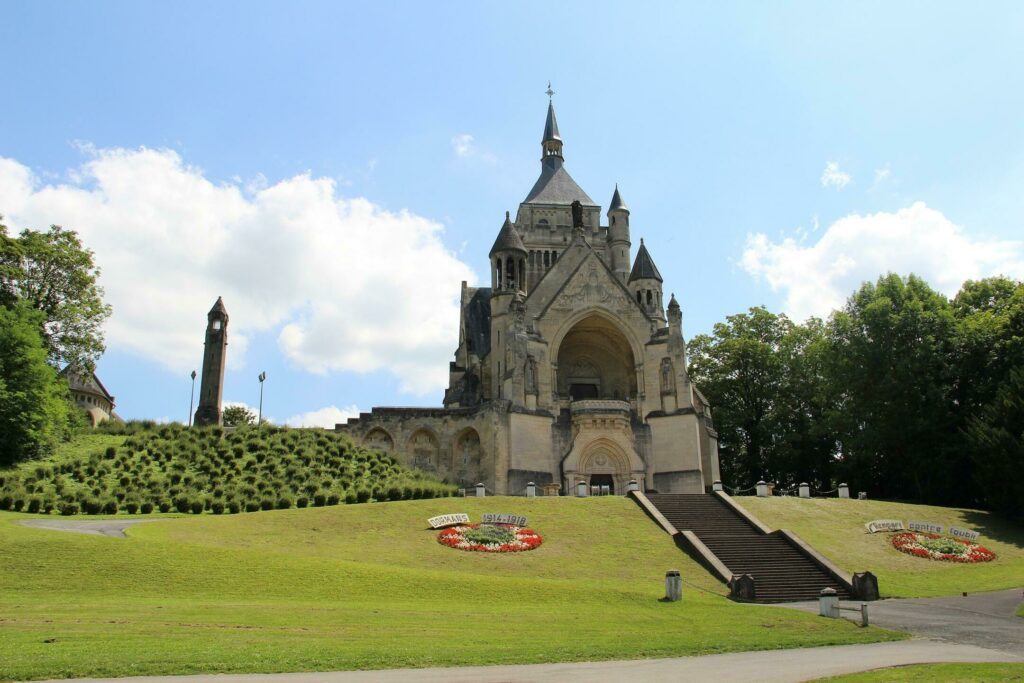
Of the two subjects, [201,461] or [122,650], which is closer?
[122,650]

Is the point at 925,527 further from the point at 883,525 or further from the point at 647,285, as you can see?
the point at 647,285

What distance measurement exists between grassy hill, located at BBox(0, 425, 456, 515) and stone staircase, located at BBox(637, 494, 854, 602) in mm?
10872

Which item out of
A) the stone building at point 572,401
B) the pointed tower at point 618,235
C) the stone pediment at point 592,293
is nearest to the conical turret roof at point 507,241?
the stone building at point 572,401

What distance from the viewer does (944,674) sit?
1140 cm

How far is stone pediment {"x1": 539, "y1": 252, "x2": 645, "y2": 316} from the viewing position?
46.1 meters

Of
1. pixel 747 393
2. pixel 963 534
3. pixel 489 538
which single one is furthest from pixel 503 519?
pixel 747 393

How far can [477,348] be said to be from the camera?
54844mm

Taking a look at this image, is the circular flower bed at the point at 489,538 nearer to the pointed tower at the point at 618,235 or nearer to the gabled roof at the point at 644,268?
the gabled roof at the point at 644,268

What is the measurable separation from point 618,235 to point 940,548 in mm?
36381

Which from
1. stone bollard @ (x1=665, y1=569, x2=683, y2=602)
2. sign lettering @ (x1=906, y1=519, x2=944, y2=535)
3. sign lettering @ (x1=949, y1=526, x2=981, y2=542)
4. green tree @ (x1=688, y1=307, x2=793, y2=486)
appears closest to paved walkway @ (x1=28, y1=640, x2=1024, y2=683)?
stone bollard @ (x1=665, y1=569, x2=683, y2=602)

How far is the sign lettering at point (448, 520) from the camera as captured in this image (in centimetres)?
2776

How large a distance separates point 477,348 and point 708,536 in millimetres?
28701

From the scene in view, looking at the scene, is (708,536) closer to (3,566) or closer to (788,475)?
(3,566)

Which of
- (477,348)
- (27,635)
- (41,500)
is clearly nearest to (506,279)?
(477,348)
